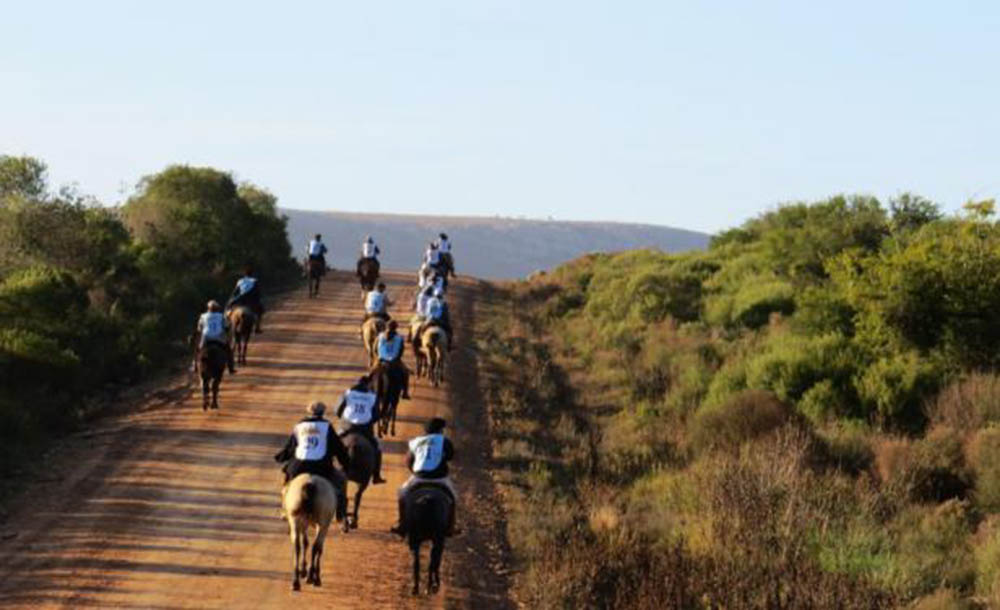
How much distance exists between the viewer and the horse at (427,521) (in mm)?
14320

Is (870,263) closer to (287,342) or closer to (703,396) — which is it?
(703,396)

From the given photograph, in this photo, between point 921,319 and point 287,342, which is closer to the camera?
point 921,319

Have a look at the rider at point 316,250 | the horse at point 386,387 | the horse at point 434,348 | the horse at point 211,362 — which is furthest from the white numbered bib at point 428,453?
the rider at point 316,250

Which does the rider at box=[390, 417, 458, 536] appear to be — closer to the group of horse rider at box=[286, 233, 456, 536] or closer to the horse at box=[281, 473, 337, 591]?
the group of horse rider at box=[286, 233, 456, 536]

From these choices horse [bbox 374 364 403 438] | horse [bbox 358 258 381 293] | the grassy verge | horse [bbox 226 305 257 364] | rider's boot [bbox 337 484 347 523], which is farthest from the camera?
horse [bbox 358 258 381 293]

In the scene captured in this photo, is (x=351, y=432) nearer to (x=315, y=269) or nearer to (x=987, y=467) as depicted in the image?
(x=987, y=467)

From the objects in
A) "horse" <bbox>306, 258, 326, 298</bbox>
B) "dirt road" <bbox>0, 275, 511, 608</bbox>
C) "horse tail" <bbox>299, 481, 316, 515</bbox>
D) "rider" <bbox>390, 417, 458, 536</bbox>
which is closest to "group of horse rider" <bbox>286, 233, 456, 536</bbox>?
"rider" <bbox>390, 417, 458, 536</bbox>

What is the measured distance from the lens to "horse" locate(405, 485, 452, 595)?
14320mm

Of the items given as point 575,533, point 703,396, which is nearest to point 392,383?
point 575,533

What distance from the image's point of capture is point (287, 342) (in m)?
34.5

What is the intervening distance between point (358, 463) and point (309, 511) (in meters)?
2.86

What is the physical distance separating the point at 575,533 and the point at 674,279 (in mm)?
33005

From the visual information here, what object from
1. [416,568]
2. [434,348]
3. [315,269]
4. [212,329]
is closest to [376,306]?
[434,348]

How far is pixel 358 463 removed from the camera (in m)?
16.9
